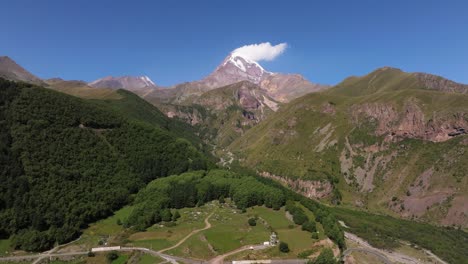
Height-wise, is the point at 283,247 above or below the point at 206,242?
above

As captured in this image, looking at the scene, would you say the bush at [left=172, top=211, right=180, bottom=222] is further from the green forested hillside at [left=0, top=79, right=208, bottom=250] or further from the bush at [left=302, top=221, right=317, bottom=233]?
the bush at [left=302, top=221, right=317, bottom=233]

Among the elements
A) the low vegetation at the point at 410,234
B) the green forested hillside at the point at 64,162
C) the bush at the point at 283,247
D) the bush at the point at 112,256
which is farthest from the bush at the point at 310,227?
the green forested hillside at the point at 64,162

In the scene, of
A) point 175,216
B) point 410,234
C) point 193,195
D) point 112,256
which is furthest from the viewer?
point 410,234

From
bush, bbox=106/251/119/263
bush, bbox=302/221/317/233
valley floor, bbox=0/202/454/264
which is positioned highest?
bush, bbox=302/221/317/233

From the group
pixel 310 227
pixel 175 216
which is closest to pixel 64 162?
pixel 175 216

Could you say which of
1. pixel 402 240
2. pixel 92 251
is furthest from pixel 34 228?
pixel 402 240

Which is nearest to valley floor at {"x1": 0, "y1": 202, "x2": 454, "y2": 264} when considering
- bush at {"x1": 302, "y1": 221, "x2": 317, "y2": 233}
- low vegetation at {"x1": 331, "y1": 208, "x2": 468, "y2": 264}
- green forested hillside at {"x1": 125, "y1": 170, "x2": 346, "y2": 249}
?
bush at {"x1": 302, "y1": 221, "x2": 317, "y2": 233}

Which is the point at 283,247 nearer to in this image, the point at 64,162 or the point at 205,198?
the point at 205,198

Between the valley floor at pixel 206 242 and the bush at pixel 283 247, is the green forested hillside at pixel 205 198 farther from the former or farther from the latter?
the bush at pixel 283 247

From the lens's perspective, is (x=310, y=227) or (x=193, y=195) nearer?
(x=310, y=227)
